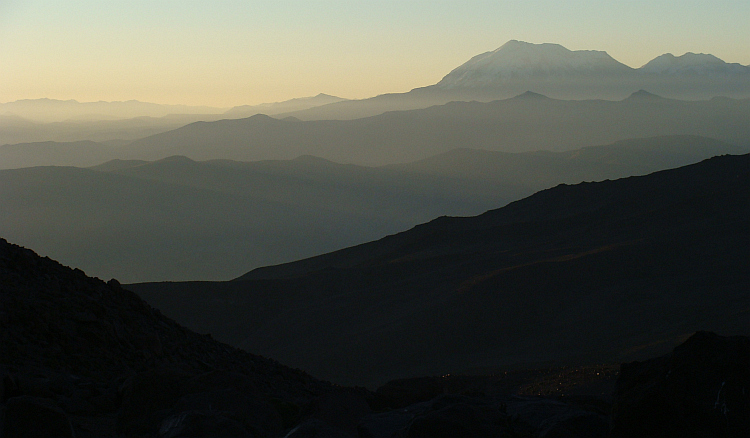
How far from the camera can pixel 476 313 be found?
43375mm

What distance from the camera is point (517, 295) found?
147 feet

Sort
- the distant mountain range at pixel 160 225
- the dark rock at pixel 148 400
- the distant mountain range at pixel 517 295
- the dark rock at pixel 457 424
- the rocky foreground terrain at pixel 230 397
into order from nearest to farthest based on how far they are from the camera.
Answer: the rocky foreground terrain at pixel 230 397
the dark rock at pixel 457 424
the dark rock at pixel 148 400
the distant mountain range at pixel 517 295
the distant mountain range at pixel 160 225

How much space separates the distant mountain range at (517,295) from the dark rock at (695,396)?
81.7 feet

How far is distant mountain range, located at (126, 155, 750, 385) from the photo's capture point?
3603cm

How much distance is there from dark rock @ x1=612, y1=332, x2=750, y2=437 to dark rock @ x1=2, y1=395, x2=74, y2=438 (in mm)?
5376

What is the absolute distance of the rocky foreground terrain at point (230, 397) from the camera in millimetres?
6148

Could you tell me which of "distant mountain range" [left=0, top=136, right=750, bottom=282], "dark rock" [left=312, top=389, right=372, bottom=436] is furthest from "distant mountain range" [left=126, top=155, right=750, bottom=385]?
"distant mountain range" [left=0, top=136, right=750, bottom=282]

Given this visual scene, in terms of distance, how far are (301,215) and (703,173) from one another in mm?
130068

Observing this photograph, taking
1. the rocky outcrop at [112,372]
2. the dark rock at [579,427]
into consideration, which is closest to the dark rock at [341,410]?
the rocky outcrop at [112,372]

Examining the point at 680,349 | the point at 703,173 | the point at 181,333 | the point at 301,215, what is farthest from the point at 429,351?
the point at 301,215

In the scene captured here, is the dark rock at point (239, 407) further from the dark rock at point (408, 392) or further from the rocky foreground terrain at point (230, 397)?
the dark rock at point (408, 392)

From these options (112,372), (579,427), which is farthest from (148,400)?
(579,427)

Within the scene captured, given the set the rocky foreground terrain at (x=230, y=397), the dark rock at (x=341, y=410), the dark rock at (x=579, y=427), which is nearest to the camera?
the rocky foreground terrain at (x=230, y=397)

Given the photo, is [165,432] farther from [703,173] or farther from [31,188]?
[31,188]
